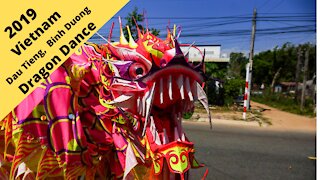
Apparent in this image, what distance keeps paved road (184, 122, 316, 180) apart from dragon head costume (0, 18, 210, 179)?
Result: 7.41 ft

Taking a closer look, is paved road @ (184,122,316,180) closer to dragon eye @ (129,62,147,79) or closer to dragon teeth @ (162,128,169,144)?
dragon teeth @ (162,128,169,144)

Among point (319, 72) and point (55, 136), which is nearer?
point (55, 136)

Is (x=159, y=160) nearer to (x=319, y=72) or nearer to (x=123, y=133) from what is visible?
(x=123, y=133)

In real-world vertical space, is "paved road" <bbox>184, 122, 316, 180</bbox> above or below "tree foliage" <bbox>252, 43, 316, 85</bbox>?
below

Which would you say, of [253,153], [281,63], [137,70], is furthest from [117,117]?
[281,63]

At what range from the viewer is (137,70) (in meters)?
1.29

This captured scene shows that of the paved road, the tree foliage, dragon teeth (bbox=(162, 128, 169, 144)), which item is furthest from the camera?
the tree foliage

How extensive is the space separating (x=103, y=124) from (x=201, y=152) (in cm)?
369

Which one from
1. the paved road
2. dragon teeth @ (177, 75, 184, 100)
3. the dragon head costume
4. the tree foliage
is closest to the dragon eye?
the dragon head costume

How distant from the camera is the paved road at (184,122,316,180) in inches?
159

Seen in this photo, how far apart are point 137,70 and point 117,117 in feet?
0.84

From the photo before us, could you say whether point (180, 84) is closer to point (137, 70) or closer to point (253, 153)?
point (137, 70)

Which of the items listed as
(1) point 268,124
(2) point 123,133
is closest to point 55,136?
(2) point 123,133

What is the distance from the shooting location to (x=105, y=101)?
1442 mm
